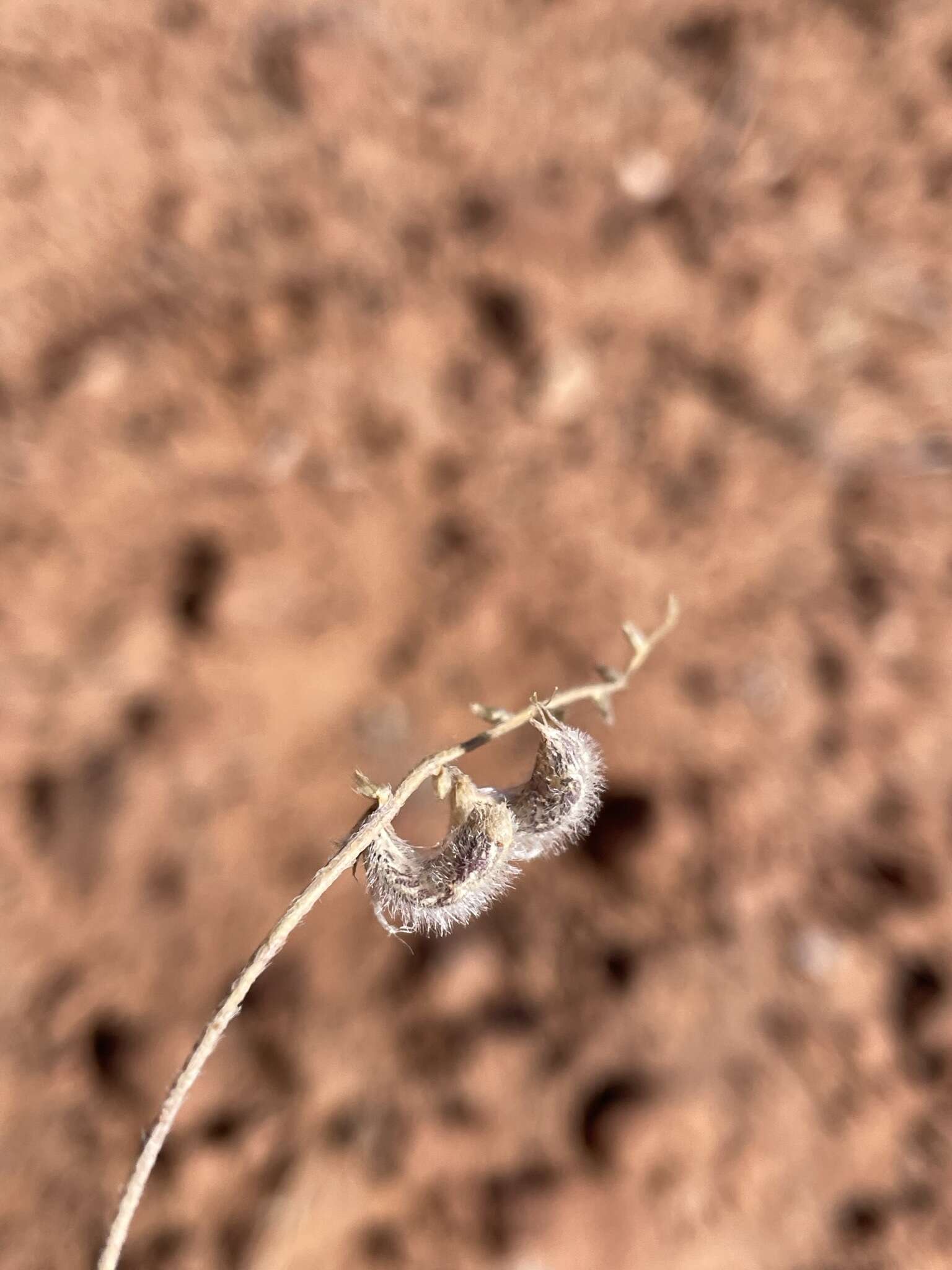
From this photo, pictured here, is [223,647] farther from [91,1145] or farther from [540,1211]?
[540,1211]

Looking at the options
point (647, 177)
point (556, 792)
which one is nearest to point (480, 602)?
point (647, 177)

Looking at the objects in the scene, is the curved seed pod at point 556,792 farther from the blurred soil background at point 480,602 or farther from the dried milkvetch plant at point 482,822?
the blurred soil background at point 480,602

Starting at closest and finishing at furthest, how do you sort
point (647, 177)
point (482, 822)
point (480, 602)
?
1. point (482, 822)
2. point (647, 177)
3. point (480, 602)

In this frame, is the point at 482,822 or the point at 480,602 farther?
the point at 480,602

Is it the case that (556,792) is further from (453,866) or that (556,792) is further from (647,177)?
(647,177)

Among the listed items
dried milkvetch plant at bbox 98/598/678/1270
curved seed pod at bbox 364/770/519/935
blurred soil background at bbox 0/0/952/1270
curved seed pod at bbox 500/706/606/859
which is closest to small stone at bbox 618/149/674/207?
blurred soil background at bbox 0/0/952/1270

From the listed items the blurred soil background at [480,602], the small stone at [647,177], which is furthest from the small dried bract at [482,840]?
the small stone at [647,177]

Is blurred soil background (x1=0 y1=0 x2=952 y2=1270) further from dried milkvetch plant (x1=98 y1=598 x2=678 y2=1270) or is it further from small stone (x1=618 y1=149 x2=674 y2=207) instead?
dried milkvetch plant (x1=98 y1=598 x2=678 y2=1270)
